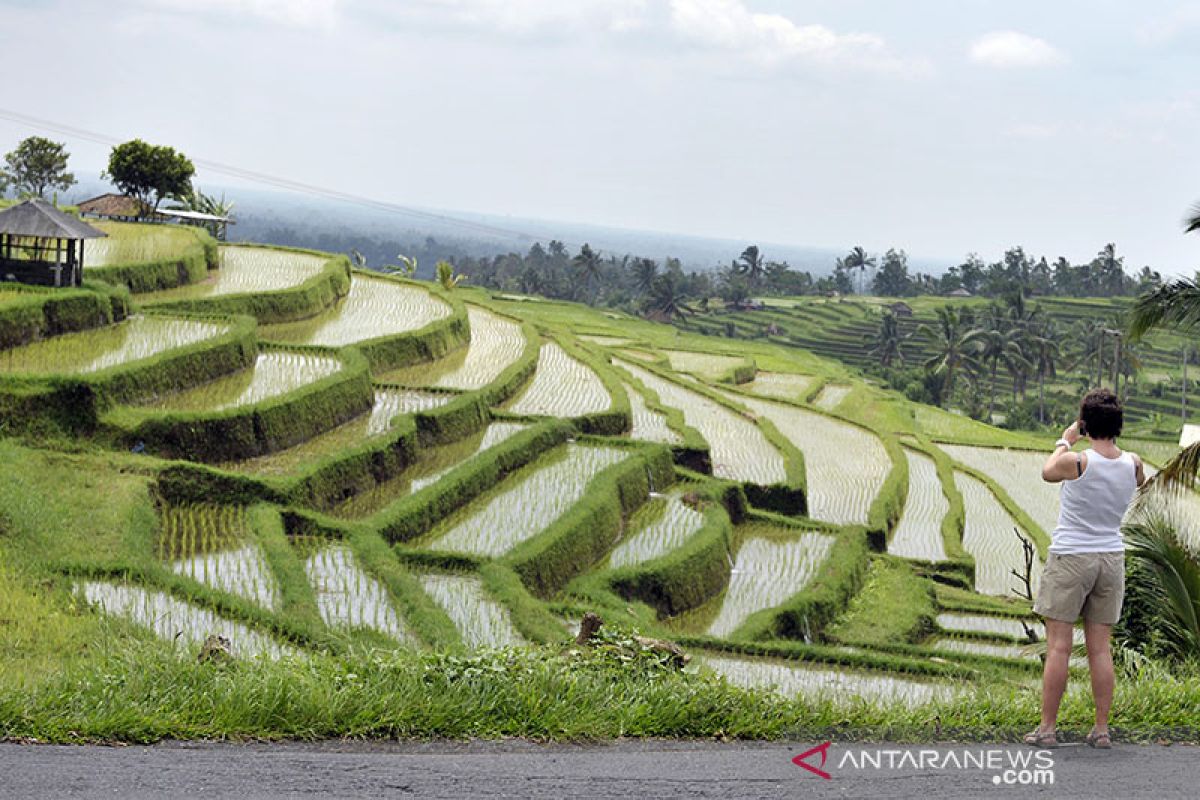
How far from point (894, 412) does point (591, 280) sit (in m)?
78.0

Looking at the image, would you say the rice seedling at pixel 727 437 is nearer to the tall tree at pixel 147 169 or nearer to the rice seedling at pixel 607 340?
the rice seedling at pixel 607 340

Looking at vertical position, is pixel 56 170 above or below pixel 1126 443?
above

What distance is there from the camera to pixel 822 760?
4504 mm

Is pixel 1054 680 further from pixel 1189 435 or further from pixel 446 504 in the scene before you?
pixel 1189 435

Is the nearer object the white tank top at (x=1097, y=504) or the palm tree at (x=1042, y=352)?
the white tank top at (x=1097, y=504)

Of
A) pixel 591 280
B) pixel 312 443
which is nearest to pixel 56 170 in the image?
pixel 312 443

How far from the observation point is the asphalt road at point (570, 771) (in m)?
3.87

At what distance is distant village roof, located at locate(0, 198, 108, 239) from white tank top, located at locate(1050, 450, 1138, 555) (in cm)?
1403

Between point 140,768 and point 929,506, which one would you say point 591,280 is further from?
point 140,768

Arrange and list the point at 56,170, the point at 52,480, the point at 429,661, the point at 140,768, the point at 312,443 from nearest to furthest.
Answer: the point at 140,768 → the point at 429,661 → the point at 52,480 → the point at 312,443 → the point at 56,170

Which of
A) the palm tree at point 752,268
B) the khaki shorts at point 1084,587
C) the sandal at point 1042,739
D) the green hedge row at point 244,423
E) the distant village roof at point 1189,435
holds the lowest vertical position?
the green hedge row at point 244,423

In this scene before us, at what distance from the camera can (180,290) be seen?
20.9 m

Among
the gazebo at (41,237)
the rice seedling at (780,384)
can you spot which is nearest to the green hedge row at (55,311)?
the gazebo at (41,237)

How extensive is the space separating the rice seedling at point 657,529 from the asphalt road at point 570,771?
28.8ft
